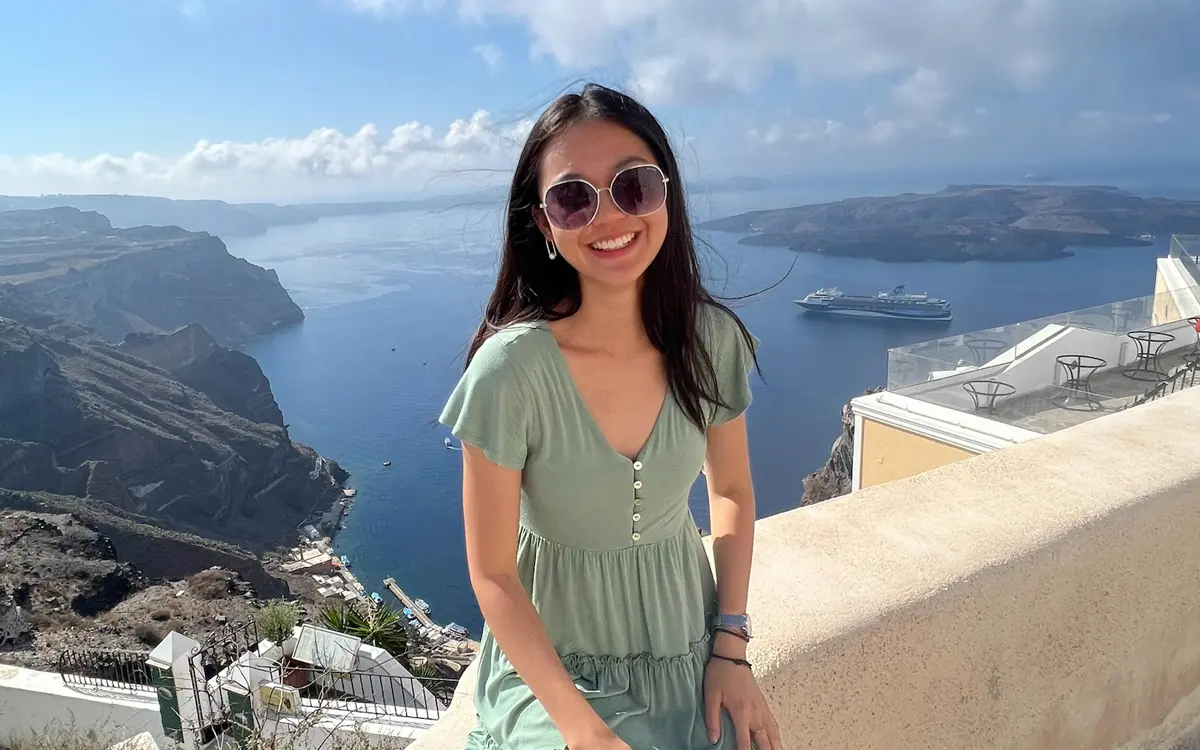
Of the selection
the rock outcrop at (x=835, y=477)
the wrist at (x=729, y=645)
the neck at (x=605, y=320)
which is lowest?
the rock outcrop at (x=835, y=477)

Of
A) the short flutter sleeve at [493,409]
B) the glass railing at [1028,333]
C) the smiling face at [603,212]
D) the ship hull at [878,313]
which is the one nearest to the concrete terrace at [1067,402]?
the glass railing at [1028,333]

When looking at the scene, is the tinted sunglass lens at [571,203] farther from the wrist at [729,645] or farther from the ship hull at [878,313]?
the ship hull at [878,313]

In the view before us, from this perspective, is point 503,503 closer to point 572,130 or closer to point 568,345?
point 568,345

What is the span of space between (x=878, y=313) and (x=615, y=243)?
6287 cm

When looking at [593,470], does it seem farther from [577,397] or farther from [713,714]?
[713,714]

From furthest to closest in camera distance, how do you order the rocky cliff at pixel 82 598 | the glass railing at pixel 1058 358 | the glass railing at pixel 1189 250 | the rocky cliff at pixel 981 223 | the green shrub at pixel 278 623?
the rocky cliff at pixel 981 223 < the rocky cliff at pixel 82 598 < the green shrub at pixel 278 623 < the glass railing at pixel 1189 250 < the glass railing at pixel 1058 358

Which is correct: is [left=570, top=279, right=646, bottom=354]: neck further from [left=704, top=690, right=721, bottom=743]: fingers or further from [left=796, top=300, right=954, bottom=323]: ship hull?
[left=796, top=300, right=954, bottom=323]: ship hull

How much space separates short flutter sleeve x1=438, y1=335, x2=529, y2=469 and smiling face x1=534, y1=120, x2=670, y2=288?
145 millimetres

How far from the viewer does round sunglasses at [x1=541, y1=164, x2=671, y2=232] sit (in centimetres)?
93

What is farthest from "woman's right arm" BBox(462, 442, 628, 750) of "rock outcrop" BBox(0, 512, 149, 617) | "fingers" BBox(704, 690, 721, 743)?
"rock outcrop" BBox(0, 512, 149, 617)

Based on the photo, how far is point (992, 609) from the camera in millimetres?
1192

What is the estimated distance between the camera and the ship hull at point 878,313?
5594 centimetres

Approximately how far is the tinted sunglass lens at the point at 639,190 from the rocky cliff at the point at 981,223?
228 feet

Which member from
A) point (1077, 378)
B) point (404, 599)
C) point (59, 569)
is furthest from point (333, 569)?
point (1077, 378)
